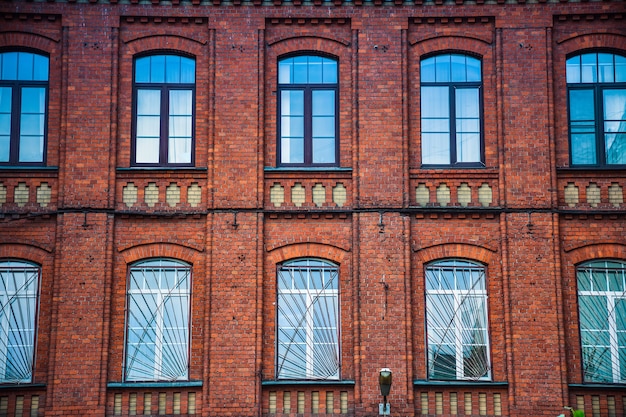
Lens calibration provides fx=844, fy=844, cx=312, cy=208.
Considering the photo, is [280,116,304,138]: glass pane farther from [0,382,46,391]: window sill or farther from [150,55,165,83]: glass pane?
[0,382,46,391]: window sill

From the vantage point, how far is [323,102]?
16469 mm

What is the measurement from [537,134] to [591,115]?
1.33 m

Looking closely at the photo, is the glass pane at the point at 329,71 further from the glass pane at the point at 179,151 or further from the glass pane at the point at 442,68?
the glass pane at the point at 179,151

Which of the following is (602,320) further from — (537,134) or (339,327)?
(339,327)

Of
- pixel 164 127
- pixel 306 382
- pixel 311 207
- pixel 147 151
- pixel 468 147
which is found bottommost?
pixel 306 382

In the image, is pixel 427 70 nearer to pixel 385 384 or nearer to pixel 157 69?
pixel 157 69

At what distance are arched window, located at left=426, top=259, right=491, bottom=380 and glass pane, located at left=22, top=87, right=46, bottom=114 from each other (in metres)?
8.05

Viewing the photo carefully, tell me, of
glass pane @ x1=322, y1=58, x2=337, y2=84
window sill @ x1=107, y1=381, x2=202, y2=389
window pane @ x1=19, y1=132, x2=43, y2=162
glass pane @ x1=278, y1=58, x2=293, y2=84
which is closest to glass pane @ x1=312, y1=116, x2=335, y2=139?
glass pane @ x1=322, y1=58, x2=337, y2=84

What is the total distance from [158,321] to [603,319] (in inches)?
324

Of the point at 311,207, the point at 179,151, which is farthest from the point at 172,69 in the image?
the point at 311,207

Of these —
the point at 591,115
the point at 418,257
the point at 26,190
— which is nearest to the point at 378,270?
the point at 418,257

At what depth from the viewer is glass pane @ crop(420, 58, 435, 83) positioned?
54.2 feet

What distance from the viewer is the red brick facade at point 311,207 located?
49.8 ft

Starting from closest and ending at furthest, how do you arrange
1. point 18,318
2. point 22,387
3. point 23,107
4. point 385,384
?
1. point 385,384
2. point 22,387
3. point 18,318
4. point 23,107
